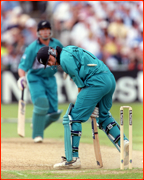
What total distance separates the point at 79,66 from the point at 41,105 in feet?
8.91

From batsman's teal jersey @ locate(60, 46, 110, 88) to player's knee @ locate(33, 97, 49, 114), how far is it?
8.38 ft

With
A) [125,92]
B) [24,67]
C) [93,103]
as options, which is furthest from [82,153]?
[125,92]

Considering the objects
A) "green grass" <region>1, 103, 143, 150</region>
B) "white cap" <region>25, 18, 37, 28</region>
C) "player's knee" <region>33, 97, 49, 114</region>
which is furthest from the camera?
"white cap" <region>25, 18, 37, 28</region>

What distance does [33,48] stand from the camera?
25.6 ft

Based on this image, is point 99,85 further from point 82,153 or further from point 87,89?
point 82,153

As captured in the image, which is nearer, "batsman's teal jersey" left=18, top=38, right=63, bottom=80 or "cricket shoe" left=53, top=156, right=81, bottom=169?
"cricket shoe" left=53, top=156, right=81, bottom=169

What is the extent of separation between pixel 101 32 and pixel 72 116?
38.6 ft

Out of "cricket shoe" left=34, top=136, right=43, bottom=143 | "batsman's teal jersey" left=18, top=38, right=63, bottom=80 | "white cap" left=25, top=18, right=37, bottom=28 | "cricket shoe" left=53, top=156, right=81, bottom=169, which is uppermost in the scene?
"white cap" left=25, top=18, right=37, bottom=28

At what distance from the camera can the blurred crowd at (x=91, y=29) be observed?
16.4m

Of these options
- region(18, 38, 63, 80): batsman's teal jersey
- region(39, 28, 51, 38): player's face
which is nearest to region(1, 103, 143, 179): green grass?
region(18, 38, 63, 80): batsman's teal jersey

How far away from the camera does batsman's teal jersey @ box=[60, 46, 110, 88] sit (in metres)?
5.14

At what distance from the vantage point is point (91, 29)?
660 inches

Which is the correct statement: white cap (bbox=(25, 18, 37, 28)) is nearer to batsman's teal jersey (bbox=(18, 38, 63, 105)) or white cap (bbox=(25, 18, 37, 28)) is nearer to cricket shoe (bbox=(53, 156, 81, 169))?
batsman's teal jersey (bbox=(18, 38, 63, 105))

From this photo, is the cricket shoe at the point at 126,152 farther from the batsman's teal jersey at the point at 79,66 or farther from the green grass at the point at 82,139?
the batsman's teal jersey at the point at 79,66
